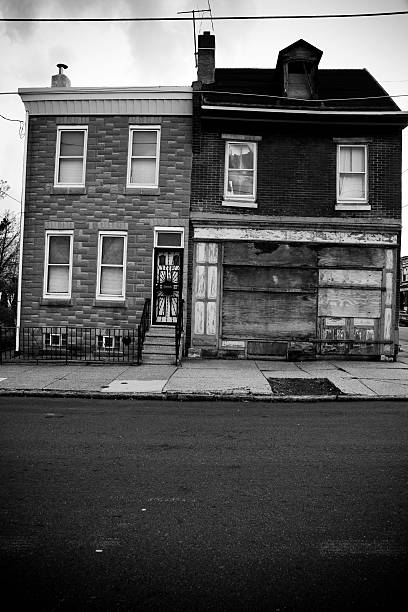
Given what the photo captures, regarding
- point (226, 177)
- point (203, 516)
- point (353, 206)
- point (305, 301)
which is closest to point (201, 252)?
point (226, 177)

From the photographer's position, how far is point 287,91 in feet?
52.6

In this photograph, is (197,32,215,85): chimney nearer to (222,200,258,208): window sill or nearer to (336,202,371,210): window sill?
(222,200,258,208): window sill

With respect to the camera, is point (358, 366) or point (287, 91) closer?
point (358, 366)

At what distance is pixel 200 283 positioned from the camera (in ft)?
49.8

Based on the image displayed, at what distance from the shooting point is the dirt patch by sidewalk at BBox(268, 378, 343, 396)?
Result: 10227mm

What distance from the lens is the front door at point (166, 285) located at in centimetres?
1556

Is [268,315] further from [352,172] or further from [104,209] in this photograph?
[104,209]

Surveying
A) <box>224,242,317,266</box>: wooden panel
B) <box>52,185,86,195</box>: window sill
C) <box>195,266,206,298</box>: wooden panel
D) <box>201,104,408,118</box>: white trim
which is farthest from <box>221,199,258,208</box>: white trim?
<box>52,185,86,195</box>: window sill

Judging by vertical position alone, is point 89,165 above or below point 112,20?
below

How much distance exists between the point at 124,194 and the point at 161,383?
288 inches

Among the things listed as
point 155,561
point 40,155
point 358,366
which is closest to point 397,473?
point 155,561

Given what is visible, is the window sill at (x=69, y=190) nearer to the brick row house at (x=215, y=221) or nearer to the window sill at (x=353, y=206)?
the brick row house at (x=215, y=221)

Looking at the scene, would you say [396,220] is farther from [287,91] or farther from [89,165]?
[89,165]

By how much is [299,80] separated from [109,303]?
9927 millimetres
